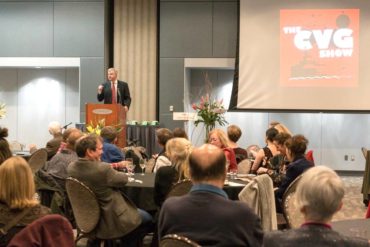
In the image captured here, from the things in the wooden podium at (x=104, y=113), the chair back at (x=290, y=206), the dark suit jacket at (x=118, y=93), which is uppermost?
the dark suit jacket at (x=118, y=93)

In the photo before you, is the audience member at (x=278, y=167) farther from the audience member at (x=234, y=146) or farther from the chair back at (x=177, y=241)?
the chair back at (x=177, y=241)

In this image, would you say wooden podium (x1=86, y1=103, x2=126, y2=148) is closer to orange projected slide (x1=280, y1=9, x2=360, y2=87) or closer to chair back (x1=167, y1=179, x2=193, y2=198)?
chair back (x1=167, y1=179, x2=193, y2=198)

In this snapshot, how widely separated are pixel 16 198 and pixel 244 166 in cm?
368

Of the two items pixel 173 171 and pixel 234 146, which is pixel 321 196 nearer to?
pixel 173 171

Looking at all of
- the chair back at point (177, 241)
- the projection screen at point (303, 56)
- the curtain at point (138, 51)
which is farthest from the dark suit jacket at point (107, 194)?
the curtain at point (138, 51)

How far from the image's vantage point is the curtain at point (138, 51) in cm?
1163

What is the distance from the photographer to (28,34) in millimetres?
11672

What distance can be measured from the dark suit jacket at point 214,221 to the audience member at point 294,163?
8.10 feet

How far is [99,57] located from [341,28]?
5106 millimetres

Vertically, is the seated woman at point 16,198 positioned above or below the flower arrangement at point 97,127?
below

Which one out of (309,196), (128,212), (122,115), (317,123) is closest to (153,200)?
(128,212)

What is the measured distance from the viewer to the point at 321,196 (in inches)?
83.5

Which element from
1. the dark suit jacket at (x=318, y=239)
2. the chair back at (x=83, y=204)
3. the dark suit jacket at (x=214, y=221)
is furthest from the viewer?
the chair back at (x=83, y=204)

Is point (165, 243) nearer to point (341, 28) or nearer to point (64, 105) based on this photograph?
point (341, 28)
